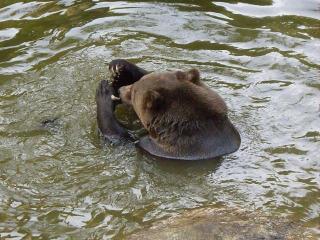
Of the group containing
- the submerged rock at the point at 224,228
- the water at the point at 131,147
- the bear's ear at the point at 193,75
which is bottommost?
the submerged rock at the point at 224,228

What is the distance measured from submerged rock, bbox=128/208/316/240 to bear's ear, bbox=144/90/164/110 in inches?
60.8

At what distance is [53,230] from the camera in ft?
19.9

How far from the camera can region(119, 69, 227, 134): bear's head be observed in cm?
718

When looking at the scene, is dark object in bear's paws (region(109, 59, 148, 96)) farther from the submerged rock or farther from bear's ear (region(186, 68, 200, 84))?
the submerged rock

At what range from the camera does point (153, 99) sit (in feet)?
24.0

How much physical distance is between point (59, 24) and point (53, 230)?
4.91 m

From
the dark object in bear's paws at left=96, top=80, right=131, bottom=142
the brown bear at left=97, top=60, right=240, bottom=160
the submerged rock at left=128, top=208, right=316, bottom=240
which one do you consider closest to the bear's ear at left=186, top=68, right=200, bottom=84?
the brown bear at left=97, top=60, right=240, bottom=160

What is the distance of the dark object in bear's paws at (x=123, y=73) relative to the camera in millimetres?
8227

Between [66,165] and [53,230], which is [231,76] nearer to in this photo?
[66,165]

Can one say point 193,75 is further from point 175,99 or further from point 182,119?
point 182,119

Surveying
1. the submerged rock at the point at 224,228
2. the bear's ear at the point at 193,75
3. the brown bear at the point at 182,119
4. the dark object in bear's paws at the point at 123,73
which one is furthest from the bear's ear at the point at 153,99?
the submerged rock at the point at 224,228

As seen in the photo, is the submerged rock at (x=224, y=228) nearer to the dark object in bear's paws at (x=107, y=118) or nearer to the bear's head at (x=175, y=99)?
the bear's head at (x=175, y=99)

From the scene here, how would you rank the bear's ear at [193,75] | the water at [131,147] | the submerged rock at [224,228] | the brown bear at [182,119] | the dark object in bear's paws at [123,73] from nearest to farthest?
the submerged rock at [224,228] < the water at [131,147] < the brown bear at [182,119] < the bear's ear at [193,75] < the dark object in bear's paws at [123,73]

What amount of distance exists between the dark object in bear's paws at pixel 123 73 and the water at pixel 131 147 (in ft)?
1.20
